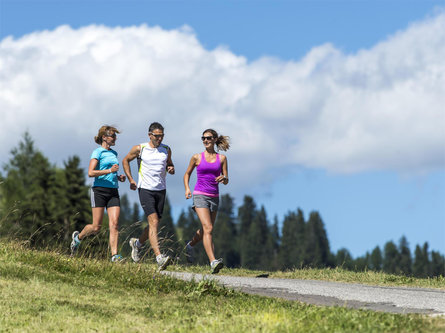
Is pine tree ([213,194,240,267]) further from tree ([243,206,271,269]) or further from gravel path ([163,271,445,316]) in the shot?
gravel path ([163,271,445,316])

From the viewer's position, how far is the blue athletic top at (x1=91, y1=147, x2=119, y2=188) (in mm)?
12344

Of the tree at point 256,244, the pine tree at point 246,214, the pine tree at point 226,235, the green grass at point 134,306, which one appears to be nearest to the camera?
the green grass at point 134,306

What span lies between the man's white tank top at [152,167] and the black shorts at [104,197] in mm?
535

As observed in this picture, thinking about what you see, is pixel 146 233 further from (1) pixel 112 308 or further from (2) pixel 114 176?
(1) pixel 112 308

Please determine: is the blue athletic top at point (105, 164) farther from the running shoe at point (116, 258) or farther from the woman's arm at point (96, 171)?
the running shoe at point (116, 258)

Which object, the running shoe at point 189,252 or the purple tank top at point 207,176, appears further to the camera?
the running shoe at point 189,252

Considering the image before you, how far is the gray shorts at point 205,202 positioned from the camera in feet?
41.2

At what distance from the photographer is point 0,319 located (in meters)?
8.26

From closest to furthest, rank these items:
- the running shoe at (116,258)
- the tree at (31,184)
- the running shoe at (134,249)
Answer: the running shoe at (116,258)
the running shoe at (134,249)
the tree at (31,184)

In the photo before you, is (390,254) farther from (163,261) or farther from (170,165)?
(163,261)

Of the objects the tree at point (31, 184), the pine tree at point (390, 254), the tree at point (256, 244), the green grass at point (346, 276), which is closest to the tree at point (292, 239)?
the tree at point (256, 244)

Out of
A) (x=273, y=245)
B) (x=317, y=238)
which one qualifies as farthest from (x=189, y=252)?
(x=317, y=238)

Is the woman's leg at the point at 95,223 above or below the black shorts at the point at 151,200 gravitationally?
below

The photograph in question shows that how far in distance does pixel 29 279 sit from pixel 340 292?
4.90 metres
